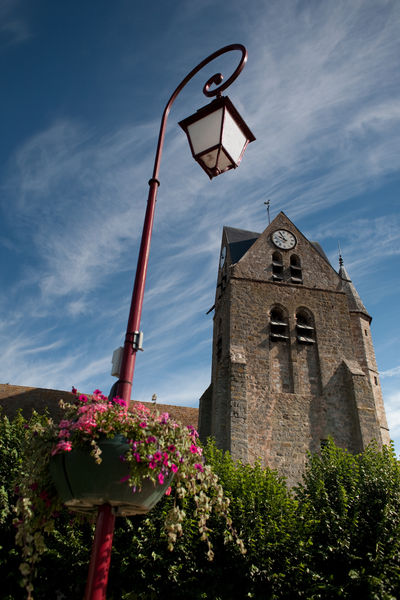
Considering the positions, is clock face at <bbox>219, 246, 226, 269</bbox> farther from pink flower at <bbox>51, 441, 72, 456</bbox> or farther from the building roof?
pink flower at <bbox>51, 441, 72, 456</bbox>

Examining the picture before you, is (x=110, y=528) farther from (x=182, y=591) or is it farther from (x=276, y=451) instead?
(x=276, y=451)

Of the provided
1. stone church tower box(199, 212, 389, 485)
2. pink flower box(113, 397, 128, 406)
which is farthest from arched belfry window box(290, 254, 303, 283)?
pink flower box(113, 397, 128, 406)

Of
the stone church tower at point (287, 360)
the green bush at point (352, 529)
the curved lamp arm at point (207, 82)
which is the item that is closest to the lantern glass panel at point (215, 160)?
the curved lamp arm at point (207, 82)

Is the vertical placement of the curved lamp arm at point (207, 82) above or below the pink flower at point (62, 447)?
above

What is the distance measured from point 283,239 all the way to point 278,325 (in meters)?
5.56

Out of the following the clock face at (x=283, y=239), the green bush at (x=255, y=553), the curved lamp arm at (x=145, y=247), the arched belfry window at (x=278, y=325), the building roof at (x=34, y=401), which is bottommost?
the green bush at (x=255, y=553)

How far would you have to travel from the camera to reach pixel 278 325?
20.5 metres

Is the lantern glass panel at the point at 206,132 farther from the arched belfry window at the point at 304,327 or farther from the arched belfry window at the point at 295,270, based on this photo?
the arched belfry window at the point at 295,270

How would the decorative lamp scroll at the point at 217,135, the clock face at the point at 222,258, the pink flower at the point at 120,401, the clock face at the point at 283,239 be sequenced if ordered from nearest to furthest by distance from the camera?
the pink flower at the point at 120,401, the decorative lamp scroll at the point at 217,135, the clock face at the point at 283,239, the clock face at the point at 222,258

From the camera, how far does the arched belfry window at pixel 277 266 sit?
2223 centimetres

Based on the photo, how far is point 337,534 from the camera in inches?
387

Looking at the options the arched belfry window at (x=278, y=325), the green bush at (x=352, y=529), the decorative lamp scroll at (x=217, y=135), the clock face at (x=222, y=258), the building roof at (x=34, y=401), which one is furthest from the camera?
the clock face at (x=222, y=258)

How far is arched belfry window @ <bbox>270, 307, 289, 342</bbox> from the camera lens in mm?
20281

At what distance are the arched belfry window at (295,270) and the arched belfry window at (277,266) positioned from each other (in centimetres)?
57
